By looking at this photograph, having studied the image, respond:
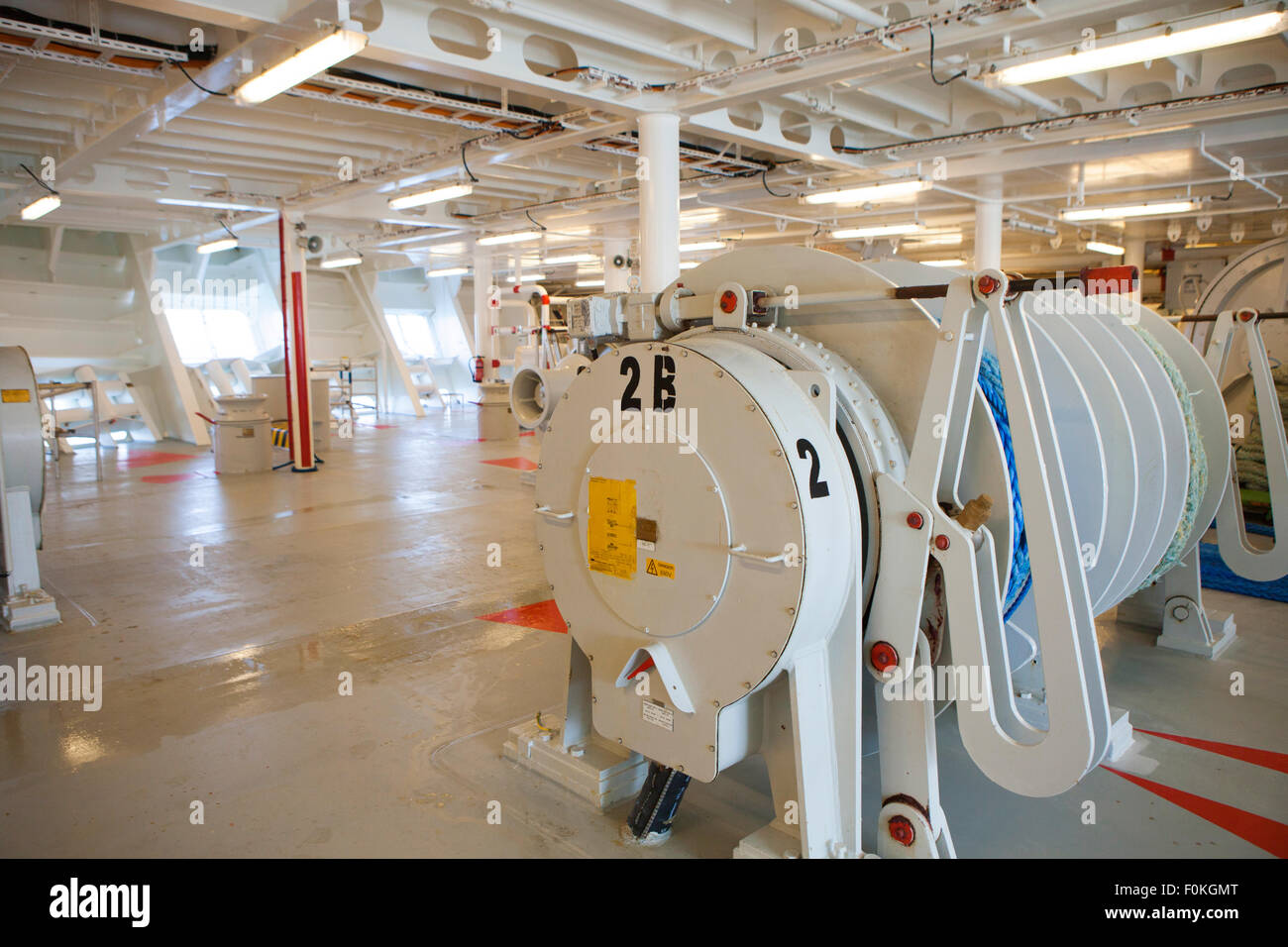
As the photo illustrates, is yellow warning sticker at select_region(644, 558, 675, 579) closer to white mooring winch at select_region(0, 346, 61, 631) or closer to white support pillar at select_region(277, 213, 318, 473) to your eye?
white mooring winch at select_region(0, 346, 61, 631)

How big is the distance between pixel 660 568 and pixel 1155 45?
4.73 m

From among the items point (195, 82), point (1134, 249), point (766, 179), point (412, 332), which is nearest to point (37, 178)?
point (195, 82)

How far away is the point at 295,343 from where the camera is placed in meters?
10.9

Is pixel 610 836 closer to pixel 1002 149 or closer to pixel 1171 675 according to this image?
pixel 1171 675

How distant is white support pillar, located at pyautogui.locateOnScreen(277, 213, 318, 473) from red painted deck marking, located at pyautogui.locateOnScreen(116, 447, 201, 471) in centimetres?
248

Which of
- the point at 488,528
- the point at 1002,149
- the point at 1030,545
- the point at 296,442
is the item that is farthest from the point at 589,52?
the point at 296,442

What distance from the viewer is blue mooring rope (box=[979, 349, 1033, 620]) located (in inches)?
99.3

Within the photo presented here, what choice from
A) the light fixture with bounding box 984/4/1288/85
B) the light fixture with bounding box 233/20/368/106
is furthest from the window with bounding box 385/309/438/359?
the light fixture with bounding box 984/4/1288/85

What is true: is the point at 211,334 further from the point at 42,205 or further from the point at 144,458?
the point at 42,205

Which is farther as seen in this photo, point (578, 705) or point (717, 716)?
point (578, 705)

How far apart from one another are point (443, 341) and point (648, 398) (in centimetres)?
2084

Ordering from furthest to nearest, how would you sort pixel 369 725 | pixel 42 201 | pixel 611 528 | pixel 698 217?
1. pixel 698 217
2. pixel 42 201
3. pixel 369 725
4. pixel 611 528

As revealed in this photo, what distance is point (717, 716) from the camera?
248 cm

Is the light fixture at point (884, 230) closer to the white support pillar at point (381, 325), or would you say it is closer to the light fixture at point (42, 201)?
the white support pillar at point (381, 325)
